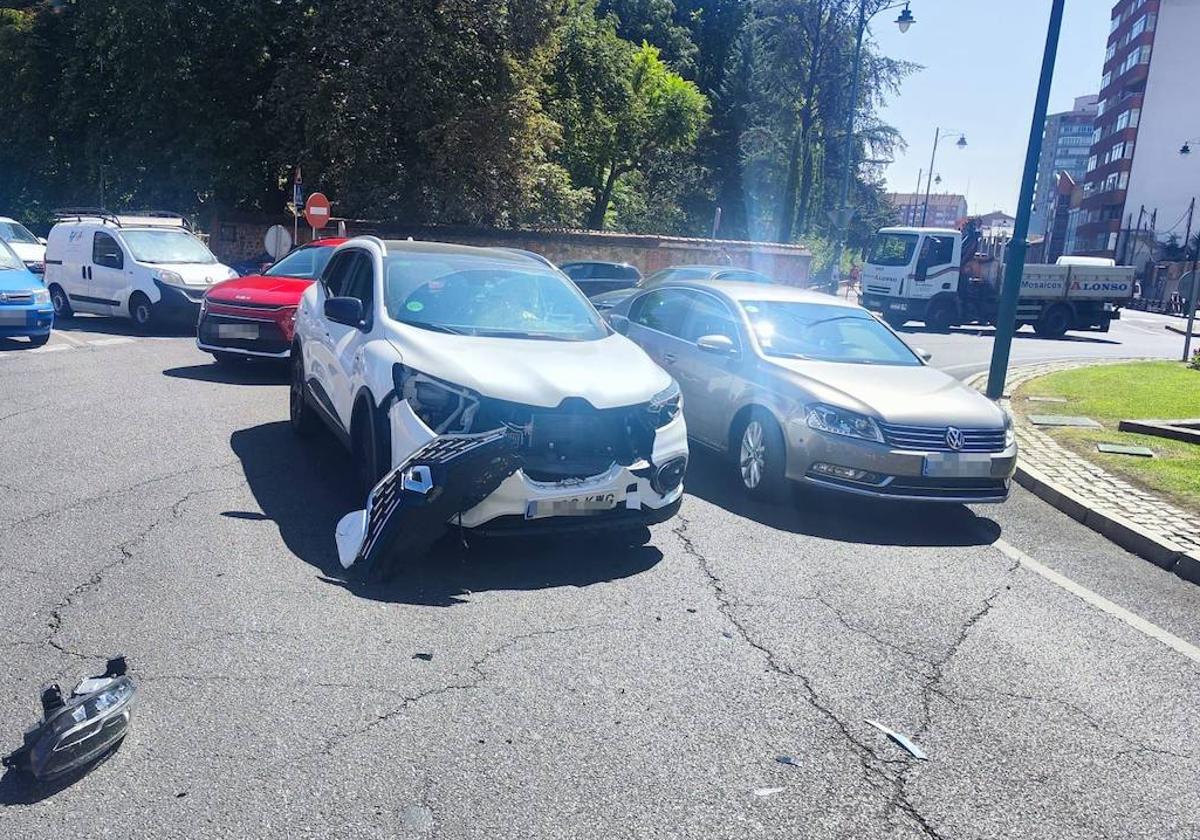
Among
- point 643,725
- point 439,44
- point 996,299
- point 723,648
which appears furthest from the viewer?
point 996,299

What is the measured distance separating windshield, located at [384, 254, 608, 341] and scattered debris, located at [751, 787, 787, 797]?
3724 mm

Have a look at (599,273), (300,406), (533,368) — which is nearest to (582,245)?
(599,273)

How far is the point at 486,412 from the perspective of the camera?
5504mm

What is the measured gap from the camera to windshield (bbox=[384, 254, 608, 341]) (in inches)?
263

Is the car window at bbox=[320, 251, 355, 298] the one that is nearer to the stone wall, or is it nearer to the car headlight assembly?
the car headlight assembly

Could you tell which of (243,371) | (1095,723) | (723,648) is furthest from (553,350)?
(243,371)

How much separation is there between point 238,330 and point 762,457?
7314mm

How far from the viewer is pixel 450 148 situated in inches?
1118

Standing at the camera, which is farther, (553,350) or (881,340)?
(881,340)

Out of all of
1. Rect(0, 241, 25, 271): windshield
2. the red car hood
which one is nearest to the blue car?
Rect(0, 241, 25, 271): windshield

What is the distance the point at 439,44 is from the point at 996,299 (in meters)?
17.2

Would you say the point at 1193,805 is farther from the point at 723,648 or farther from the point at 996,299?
the point at 996,299

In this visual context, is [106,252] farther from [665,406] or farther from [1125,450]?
[1125,450]

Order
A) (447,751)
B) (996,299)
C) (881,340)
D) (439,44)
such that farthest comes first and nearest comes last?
1. (996,299)
2. (439,44)
3. (881,340)
4. (447,751)
